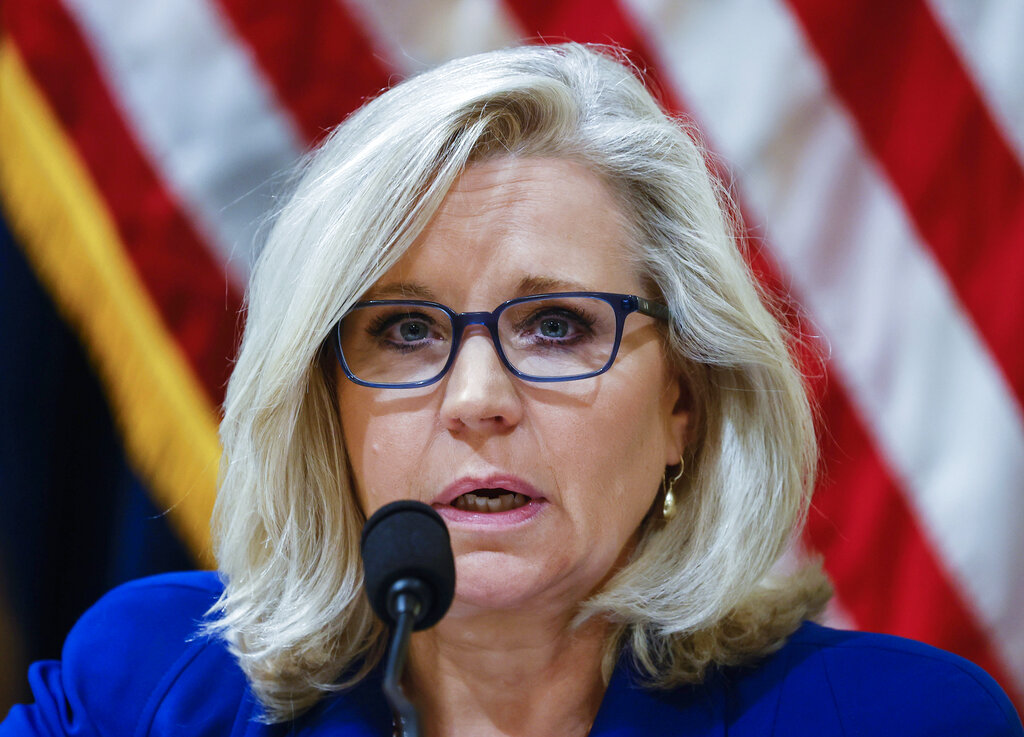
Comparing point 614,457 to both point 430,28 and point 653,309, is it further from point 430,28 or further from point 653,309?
point 430,28

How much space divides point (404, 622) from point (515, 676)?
619mm

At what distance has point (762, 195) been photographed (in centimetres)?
183

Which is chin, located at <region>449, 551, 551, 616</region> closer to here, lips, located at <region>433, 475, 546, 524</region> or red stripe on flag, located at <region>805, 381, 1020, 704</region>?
lips, located at <region>433, 475, 546, 524</region>

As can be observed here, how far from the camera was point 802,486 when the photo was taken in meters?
1.43

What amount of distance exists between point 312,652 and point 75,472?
87cm

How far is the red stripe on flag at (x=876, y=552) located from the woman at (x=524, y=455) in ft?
1.54

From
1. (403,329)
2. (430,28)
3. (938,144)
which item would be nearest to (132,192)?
(430,28)

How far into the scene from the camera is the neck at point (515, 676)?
4.22ft

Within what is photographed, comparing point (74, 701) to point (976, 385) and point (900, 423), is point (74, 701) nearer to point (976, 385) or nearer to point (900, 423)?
point (900, 423)

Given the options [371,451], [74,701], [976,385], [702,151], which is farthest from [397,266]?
[976,385]

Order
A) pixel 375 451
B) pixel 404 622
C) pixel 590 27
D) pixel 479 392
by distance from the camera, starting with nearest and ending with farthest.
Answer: pixel 404 622, pixel 479 392, pixel 375 451, pixel 590 27

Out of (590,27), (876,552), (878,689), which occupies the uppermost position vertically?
(590,27)

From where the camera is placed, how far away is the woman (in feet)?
3.91

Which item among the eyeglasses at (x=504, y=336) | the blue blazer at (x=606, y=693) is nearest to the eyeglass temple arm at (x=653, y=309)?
the eyeglasses at (x=504, y=336)
